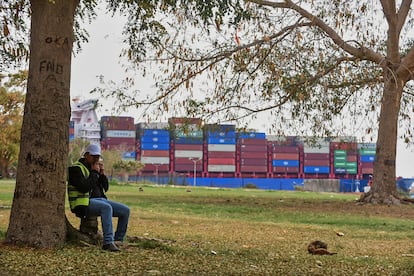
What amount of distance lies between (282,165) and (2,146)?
5230cm

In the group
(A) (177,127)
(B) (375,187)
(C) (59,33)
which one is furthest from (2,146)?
(C) (59,33)

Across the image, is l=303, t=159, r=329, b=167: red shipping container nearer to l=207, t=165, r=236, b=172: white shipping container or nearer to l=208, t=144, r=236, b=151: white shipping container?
l=207, t=165, r=236, b=172: white shipping container

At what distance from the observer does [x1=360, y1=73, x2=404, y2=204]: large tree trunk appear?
17.2 m

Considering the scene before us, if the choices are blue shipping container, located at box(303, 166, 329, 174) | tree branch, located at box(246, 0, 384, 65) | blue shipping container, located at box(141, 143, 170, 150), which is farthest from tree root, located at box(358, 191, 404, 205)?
blue shipping container, located at box(303, 166, 329, 174)

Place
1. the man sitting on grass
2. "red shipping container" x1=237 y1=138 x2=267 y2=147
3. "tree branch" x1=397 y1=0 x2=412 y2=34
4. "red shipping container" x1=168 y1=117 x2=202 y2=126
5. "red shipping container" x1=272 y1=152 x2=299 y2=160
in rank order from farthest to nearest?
"red shipping container" x1=272 y1=152 x2=299 y2=160 < "red shipping container" x1=237 y1=138 x2=267 y2=147 < "tree branch" x1=397 y1=0 x2=412 y2=34 < "red shipping container" x1=168 y1=117 x2=202 y2=126 < the man sitting on grass

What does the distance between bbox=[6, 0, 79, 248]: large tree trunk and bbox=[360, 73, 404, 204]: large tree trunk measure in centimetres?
1289

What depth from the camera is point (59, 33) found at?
575 cm

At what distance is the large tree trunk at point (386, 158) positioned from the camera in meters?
17.2

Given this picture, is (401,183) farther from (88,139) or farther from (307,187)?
(88,139)

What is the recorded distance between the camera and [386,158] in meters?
17.6

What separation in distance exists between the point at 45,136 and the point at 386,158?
46.0 feet

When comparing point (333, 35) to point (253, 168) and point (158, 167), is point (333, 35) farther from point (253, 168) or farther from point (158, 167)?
point (158, 167)

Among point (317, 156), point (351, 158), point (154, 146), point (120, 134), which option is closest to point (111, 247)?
point (120, 134)

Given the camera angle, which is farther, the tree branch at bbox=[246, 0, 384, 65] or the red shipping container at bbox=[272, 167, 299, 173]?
the red shipping container at bbox=[272, 167, 299, 173]
